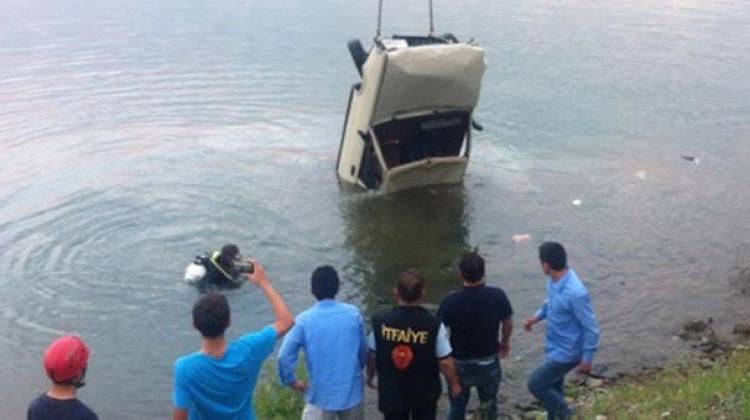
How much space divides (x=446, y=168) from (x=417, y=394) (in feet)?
40.0

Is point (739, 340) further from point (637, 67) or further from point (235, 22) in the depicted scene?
point (235, 22)

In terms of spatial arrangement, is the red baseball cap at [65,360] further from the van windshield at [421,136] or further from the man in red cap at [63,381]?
the van windshield at [421,136]

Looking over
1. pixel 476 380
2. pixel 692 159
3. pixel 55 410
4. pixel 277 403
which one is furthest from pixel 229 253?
pixel 692 159

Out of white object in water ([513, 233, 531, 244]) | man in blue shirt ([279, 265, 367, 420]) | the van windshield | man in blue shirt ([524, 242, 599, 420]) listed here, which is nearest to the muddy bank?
man in blue shirt ([524, 242, 599, 420])

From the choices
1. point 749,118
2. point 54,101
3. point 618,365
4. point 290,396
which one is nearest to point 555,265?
point 290,396

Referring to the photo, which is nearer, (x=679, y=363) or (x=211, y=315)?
(x=211, y=315)

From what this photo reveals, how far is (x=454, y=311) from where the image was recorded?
7840 millimetres

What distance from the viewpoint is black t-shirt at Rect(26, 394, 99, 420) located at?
539 centimetres

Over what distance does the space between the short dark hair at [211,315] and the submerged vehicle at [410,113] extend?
1219 cm

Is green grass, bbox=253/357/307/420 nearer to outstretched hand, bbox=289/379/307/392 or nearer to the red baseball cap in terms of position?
outstretched hand, bbox=289/379/307/392

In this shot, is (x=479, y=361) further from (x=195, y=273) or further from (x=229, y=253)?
(x=195, y=273)

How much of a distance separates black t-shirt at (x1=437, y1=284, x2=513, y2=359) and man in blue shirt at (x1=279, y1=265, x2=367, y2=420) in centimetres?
102

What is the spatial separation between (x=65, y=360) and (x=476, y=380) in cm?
413

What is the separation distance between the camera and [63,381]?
538 cm
